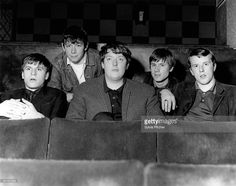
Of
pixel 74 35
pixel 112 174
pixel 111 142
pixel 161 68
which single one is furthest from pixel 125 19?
pixel 112 174

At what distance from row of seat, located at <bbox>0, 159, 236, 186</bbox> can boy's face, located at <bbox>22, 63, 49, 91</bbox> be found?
0.69m

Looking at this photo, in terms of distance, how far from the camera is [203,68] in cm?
157

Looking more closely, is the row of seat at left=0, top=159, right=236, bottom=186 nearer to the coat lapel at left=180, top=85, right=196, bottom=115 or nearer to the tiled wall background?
the coat lapel at left=180, top=85, right=196, bottom=115

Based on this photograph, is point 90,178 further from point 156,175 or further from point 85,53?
point 85,53

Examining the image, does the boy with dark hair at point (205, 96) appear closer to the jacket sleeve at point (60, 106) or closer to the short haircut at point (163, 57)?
the short haircut at point (163, 57)

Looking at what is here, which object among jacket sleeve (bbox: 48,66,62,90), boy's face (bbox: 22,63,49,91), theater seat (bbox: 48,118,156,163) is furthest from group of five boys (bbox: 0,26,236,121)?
theater seat (bbox: 48,118,156,163)

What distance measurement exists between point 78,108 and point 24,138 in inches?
17.5

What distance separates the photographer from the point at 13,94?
5.43ft

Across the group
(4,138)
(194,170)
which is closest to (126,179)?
(194,170)

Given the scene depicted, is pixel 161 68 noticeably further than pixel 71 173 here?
Yes

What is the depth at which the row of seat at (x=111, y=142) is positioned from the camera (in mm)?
1062

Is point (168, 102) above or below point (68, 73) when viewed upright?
below

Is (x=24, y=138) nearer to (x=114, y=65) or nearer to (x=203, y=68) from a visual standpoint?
(x=114, y=65)

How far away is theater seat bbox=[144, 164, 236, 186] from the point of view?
0.95 metres
